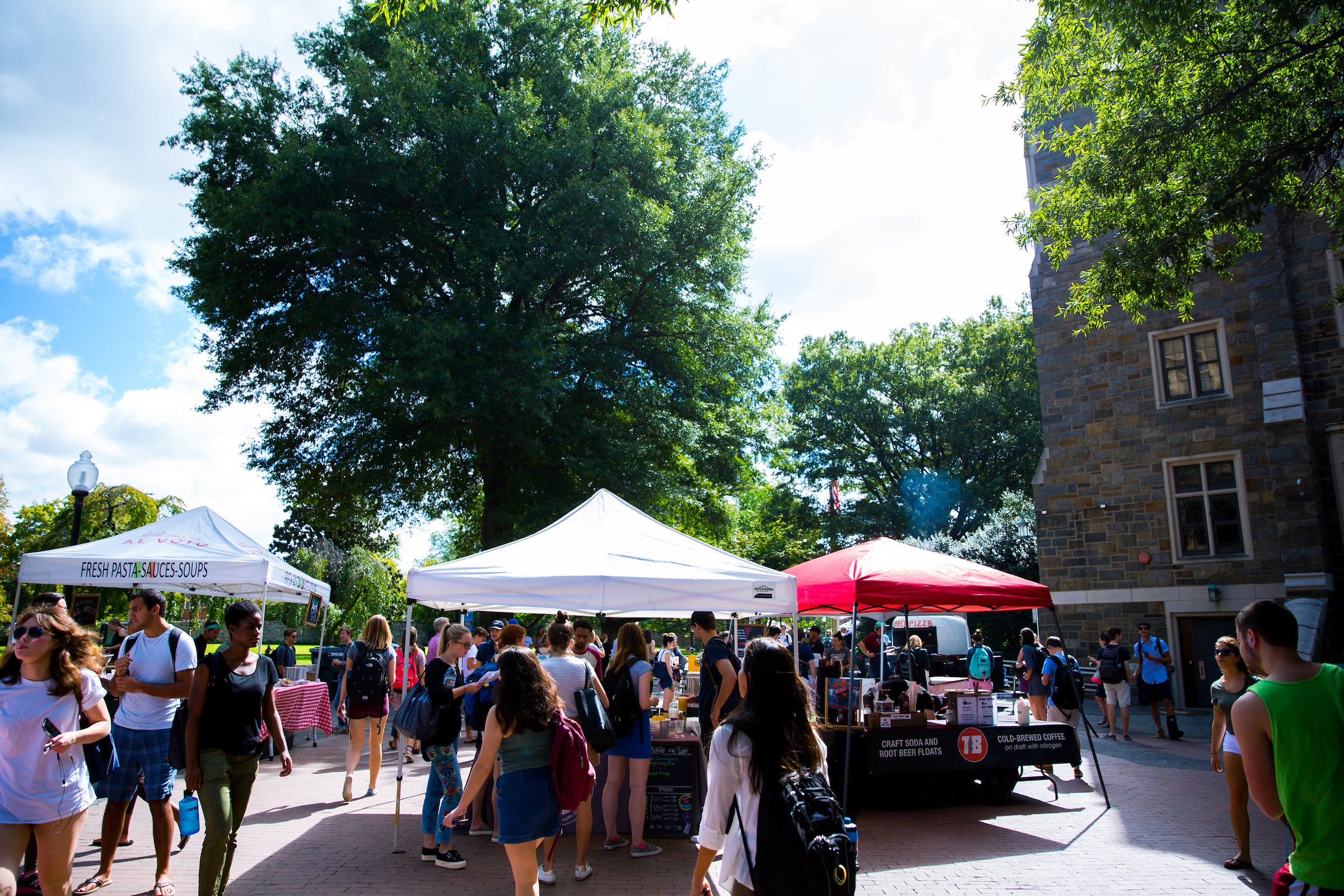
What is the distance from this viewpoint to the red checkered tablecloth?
1231 cm

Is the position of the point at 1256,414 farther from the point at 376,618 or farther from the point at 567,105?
the point at 376,618

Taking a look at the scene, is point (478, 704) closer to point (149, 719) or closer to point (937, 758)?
point (149, 719)

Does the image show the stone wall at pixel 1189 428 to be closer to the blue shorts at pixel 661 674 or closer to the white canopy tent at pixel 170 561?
the blue shorts at pixel 661 674

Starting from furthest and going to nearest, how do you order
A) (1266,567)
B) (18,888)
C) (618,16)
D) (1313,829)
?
(1266,567) → (618,16) → (18,888) → (1313,829)

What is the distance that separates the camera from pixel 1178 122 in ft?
35.0

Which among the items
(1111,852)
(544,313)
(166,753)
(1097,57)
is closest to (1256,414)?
(1097,57)

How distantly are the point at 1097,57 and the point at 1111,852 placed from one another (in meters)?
9.74

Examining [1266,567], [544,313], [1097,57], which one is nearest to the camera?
[1097,57]

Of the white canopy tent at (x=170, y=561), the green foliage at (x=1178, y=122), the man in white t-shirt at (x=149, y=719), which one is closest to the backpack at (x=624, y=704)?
the man in white t-shirt at (x=149, y=719)

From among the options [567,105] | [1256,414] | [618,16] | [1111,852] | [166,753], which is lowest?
[1111,852]

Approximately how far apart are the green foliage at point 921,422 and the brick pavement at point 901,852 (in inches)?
1201

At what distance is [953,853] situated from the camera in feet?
23.2

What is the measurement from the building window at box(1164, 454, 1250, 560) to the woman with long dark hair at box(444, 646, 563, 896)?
717 inches

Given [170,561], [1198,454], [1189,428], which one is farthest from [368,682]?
[1189,428]
